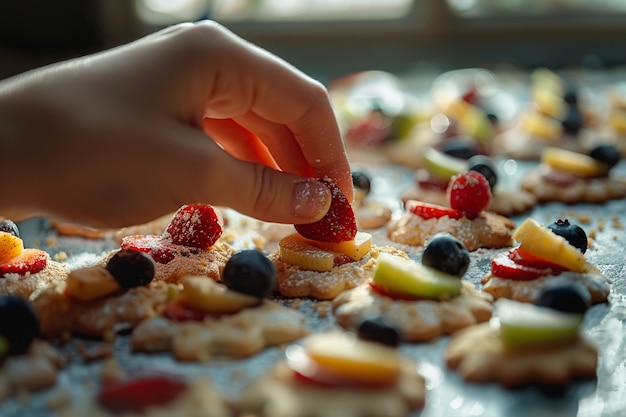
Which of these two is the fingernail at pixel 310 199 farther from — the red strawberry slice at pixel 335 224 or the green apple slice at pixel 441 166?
the green apple slice at pixel 441 166

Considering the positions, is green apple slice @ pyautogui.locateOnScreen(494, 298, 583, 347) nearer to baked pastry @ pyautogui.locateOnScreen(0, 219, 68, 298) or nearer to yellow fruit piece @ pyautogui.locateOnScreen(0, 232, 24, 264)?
baked pastry @ pyautogui.locateOnScreen(0, 219, 68, 298)

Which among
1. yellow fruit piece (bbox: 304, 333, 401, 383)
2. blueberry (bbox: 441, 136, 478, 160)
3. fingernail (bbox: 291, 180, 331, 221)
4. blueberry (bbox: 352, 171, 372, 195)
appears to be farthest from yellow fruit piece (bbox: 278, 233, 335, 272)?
blueberry (bbox: 441, 136, 478, 160)

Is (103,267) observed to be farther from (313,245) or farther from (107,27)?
(107,27)

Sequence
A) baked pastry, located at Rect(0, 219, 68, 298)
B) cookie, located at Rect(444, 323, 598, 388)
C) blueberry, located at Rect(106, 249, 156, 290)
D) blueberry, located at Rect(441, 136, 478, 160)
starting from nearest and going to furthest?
cookie, located at Rect(444, 323, 598, 388)
blueberry, located at Rect(106, 249, 156, 290)
baked pastry, located at Rect(0, 219, 68, 298)
blueberry, located at Rect(441, 136, 478, 160)

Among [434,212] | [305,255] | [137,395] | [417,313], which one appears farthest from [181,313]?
[434,212]

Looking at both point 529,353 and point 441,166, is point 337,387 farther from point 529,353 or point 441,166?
point 441,166

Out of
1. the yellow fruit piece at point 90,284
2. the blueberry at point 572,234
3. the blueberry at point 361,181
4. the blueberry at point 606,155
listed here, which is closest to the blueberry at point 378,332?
the yellow fruit piece at point 90,284
